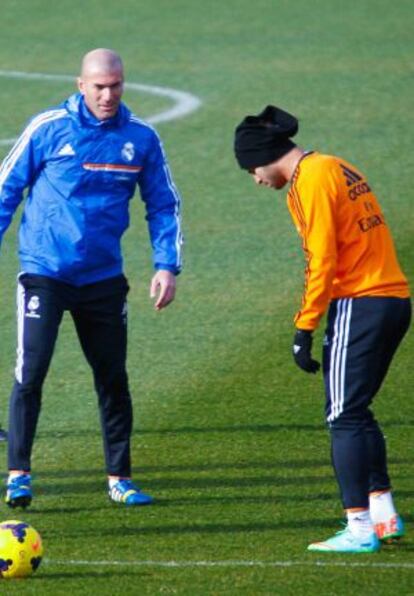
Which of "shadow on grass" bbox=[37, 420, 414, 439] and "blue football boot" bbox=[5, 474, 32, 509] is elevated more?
"shadow on grass" bbox=[37, 420, 414, 439]

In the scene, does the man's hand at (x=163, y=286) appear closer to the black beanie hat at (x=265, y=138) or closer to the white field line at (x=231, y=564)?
the black beanie hat at (x=265, y=138)

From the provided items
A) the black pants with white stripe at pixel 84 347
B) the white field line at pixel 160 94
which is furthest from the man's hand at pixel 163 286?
the white field line at pixel 160 94

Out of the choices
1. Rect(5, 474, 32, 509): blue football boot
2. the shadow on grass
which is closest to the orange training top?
Rect(5, 474, 32, 509): blue football boot

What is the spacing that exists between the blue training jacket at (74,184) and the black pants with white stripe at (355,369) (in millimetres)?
1415

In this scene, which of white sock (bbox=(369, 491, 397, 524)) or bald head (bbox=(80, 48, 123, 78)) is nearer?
white sock (bbox=(369, 491, 397, 524))

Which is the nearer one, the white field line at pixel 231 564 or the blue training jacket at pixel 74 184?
the white field line at pixel 231 564

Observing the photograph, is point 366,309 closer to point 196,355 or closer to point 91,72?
point 91,72

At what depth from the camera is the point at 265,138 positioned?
8.40 metres

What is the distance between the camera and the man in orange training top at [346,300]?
325 inches

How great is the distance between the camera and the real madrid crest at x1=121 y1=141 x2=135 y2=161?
9.20m

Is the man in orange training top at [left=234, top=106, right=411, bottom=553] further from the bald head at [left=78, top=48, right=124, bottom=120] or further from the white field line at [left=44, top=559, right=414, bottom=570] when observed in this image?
the bald head at [left=78, top=48, right=124, bottom=120]

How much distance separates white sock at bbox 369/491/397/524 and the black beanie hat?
172cm

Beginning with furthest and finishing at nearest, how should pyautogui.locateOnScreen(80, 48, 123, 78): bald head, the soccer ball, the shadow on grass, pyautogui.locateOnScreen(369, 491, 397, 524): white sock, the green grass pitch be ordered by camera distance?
the shadow on grass, pyautogui.locateOnScreen(80, 48, 123, 78): bald head, pyautogui.locateOnScreen(369, 491, 397, 524): white sock, the green grass pitch, the soccer ball

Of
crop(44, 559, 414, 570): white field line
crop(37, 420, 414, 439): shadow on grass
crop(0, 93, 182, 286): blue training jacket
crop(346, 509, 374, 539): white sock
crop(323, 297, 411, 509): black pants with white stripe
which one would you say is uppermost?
crop(0, 93, 182, 286): blue training jacket
